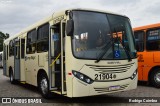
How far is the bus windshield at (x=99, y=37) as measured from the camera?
26.4 feet

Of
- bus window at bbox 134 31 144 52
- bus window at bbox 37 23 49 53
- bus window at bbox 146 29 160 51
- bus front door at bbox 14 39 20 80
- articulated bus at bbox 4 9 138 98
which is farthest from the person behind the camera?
bus front door at bbox 14 39 20 80

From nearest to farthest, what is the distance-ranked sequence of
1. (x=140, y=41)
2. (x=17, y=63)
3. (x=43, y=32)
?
(x=43, y=32)
(x=140, y=41)
(x=17, y=63)

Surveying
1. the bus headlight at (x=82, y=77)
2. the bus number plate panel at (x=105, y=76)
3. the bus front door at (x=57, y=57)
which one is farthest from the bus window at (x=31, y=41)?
the bus number plate panel at (x=105, y=76)

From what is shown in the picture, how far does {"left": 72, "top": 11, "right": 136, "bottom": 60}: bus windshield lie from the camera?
8.04 meters

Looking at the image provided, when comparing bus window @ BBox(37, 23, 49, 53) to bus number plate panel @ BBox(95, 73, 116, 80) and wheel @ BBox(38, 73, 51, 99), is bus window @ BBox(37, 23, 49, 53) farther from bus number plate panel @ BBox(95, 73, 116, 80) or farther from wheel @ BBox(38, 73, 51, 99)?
bus number plate panel @ BBox(95, 73, 116, 80)

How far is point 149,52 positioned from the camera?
12.8 metres

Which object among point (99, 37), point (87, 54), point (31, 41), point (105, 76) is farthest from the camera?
point (31, 41)

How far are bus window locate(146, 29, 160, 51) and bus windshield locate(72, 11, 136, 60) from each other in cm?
352

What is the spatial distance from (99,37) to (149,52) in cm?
507

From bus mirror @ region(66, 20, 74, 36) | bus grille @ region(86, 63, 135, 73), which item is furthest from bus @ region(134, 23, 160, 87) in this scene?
bus mirror @ region(66, 20, 74, 36)

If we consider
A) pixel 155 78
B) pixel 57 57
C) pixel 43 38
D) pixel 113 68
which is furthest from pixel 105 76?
pixel 155 78

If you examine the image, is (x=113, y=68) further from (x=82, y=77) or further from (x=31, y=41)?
(x=31, y=41)

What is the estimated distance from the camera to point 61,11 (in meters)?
8.86

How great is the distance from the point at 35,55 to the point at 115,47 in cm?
382
